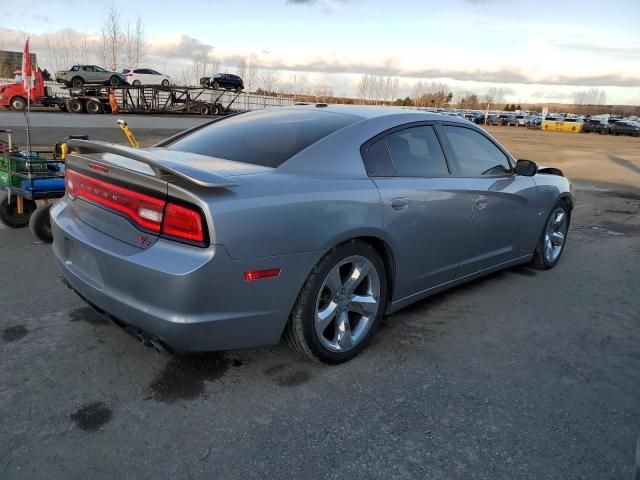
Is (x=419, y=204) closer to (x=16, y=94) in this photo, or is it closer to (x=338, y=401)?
(x=338, y=401)

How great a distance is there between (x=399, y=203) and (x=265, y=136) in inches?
38.6

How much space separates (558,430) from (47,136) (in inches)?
620

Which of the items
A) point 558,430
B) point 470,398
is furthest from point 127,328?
point 558,430

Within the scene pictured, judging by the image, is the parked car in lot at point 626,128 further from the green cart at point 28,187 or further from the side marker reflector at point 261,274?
the side marker reflector at point 261,274

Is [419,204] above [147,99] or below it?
below

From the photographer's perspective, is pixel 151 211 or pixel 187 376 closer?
pixel 151 211

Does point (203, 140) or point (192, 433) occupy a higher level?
point (203, 140)

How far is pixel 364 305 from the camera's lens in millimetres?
3264

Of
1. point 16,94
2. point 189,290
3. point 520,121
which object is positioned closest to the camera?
point 189,290

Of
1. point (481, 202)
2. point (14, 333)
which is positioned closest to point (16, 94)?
point (14, 333)

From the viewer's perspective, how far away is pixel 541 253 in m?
5.22

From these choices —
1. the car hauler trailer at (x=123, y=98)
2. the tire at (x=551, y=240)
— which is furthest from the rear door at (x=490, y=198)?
the car hauler trailer at (x=123, y=98)

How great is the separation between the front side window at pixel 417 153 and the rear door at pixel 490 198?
0.50 feet

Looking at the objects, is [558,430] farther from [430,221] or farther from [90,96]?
[90,96]
